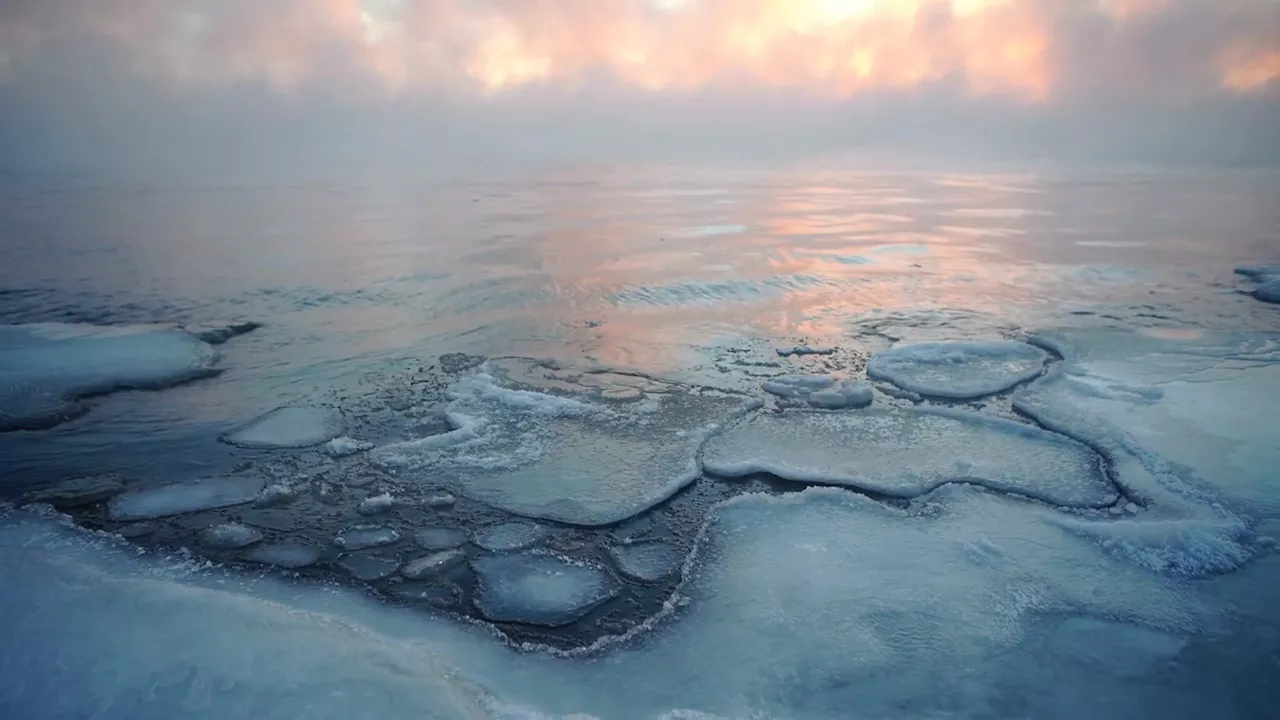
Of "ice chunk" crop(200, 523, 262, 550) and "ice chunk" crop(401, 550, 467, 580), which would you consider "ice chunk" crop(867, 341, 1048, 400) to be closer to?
"ice chunk" crop(401, 550, 467, 580)

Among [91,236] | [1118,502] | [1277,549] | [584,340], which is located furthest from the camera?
[91,236]

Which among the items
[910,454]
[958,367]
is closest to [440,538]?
[910,454]

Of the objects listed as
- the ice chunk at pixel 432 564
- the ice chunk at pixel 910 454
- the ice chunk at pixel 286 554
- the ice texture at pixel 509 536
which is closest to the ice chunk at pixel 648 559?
the ice texture at pixel 509 536

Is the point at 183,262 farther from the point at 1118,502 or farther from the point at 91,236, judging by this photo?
the point at 1118,502

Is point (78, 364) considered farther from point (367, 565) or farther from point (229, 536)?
point (367, 565)

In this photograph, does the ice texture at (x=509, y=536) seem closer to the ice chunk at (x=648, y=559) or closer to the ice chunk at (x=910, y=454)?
the ice chunk at (x=648, y=559)

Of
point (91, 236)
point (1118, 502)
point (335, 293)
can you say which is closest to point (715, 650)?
point (1118, 502)
